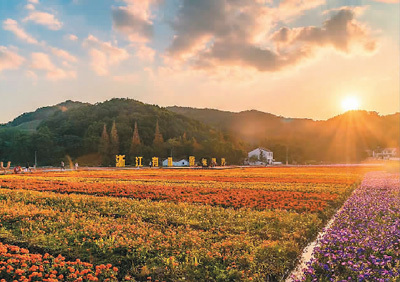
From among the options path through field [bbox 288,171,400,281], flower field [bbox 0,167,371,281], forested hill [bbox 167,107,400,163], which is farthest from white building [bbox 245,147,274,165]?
path through field [bbox 288,171,400,281]

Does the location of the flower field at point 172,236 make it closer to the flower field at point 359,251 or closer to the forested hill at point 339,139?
the flower field at point 359,251

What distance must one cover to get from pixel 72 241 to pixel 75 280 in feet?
8.05

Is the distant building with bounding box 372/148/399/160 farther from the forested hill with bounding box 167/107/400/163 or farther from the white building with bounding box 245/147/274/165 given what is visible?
the white building with bounding box 245/147/274/165

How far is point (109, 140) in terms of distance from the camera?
270ft

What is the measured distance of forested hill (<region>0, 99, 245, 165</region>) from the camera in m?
79.0

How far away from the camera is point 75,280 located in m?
5.15

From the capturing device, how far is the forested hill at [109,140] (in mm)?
79000

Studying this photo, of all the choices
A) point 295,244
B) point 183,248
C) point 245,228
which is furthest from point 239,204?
point 183,248

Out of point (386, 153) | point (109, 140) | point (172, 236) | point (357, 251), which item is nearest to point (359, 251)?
point (357, 251)

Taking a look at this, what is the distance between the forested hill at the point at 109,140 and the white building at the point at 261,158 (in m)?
4.70

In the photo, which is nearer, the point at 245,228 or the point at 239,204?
the point at 245,228

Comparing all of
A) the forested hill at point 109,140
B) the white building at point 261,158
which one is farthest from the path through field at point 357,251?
the white building at point 261,158

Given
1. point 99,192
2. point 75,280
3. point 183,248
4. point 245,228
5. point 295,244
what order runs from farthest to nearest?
→ 1. point 99,192
2. point 245,228
3. point 295,244
4. point 183,248
5. point 75,280

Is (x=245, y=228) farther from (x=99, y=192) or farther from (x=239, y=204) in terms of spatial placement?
(x=99, y=192)
